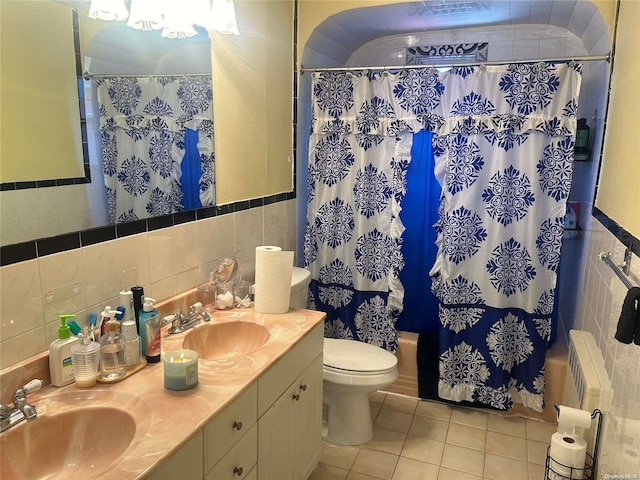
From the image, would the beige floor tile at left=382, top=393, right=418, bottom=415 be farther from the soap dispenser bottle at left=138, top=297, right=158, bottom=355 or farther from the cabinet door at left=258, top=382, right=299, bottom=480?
the soap dispenser bottle at left=138, top=297, right=158, bottom=355

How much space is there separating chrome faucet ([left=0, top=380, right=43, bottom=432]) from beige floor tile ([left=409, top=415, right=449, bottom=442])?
1.93m

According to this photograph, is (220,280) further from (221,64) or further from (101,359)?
(221,64)

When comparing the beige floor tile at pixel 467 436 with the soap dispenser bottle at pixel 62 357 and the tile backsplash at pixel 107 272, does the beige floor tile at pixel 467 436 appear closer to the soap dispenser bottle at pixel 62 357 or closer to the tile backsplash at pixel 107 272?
the tile backsplash at pixel 107 272

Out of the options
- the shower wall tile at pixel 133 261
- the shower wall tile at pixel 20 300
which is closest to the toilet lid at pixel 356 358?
the shower wall tile at pixel 133 261

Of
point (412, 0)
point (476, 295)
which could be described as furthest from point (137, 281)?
point (412, 0)

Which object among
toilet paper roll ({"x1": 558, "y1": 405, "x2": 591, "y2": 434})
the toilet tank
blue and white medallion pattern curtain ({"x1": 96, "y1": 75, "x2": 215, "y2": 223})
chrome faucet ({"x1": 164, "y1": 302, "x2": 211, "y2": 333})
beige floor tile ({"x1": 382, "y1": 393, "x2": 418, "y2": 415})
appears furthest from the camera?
beige floor tile ({"x1": 382, "y1": 393, "x2": 418, "y2": 415})

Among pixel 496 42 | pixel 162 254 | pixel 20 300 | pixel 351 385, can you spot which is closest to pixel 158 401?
pixel 20 300

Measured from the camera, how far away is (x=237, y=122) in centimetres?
231

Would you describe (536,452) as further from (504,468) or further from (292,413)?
(292,413)

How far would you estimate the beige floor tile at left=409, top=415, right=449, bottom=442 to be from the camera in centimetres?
260

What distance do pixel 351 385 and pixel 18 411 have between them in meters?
1.49

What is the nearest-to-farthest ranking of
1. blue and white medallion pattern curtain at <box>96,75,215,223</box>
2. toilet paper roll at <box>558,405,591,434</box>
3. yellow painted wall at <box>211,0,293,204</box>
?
blue and white medallion pattern curtain at <box>96,75,215,223</box> → toilet paper roll at <box>558,405,591,434</box> → yellow painted wall at <box>211,0,293,204</box>

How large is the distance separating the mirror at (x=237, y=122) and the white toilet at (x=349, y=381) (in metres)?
0.59

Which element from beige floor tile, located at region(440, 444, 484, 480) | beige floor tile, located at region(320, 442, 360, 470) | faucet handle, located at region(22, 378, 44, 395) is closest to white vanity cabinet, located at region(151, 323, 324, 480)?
beige floor tile, located at region(320, 442, 360, 470)
